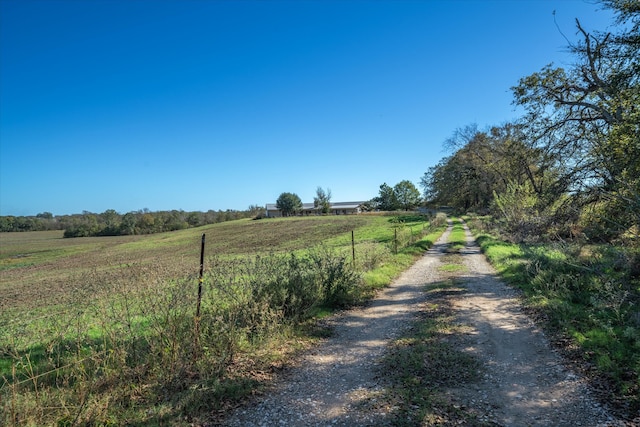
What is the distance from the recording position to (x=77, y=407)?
3822mm

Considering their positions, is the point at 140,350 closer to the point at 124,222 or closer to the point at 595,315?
the point at 595,315

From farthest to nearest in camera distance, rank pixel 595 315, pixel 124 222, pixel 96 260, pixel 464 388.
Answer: pixel 124 222 < pixel 96 260 < pixel 595 315 < pixel 464 388

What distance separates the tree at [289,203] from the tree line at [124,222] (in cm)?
815

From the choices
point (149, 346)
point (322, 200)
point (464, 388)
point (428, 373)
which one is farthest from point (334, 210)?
point (464, 388)

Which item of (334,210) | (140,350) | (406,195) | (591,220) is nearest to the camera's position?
(140,350)

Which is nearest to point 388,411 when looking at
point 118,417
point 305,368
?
point 305,368

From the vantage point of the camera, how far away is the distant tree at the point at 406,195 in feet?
331

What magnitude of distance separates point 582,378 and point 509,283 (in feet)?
24.1

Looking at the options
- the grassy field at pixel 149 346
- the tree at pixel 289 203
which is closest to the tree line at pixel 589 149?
the grassy field at pixel 149 346

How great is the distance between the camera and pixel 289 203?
111 meters

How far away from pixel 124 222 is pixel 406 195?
8163 centimetres

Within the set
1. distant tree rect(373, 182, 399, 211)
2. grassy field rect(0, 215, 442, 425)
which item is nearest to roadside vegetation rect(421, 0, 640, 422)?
grassy field rect(0, 215, 442, 425)

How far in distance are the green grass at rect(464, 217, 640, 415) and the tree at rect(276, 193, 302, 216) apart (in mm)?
99281

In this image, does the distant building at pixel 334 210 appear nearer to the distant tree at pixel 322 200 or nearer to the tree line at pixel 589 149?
the distant tree at pixel 322 200
